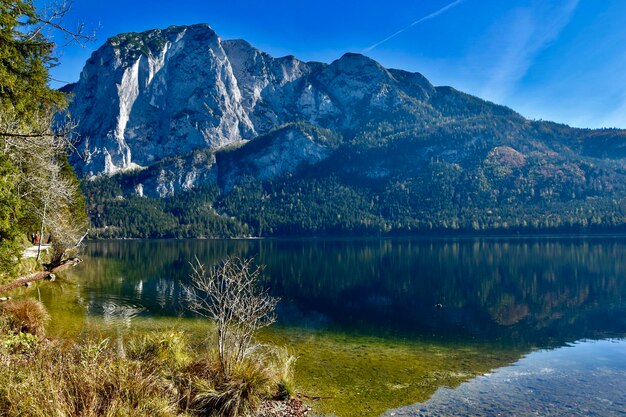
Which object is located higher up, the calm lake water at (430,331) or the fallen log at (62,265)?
the fallen log at (62,265)

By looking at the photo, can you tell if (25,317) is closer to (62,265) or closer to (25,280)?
(25,280)

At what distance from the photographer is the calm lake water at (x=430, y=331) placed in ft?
51.8

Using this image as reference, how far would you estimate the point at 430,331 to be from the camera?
27578 mm

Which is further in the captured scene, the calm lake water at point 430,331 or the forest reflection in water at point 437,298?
the forest reflection in water at point 437,298

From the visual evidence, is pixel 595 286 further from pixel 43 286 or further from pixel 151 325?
pixel 43 286

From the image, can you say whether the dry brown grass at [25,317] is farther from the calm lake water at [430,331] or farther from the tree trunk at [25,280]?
the tree trunk at [25,280]

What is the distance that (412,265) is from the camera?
71.4 metres

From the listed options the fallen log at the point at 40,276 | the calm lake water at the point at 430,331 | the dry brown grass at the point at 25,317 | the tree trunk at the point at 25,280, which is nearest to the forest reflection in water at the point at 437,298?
the calm lake water at the point at 430,331


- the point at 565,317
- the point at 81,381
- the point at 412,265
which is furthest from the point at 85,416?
the point at 412,265

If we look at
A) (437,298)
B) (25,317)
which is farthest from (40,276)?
(437,298)

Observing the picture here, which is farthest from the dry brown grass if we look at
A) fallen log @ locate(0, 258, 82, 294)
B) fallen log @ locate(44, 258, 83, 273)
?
fallen log @ locate(44, 258, 83, 273)

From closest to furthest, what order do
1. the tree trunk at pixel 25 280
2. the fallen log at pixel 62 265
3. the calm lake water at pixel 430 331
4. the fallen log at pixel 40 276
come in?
1. the calm lake water at pixel 430 331
2. the tree trunk at pixel 25 280
3. the fallen log at pixel 40 276
4. the fallen log at pixel 62 265

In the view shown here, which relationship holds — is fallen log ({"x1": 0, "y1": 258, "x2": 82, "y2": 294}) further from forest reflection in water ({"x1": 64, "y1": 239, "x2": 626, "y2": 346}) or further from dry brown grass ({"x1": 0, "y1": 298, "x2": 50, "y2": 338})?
dry brown grass ({"x1": 0, "y1": 298, "x2": 50, "y2": 338})

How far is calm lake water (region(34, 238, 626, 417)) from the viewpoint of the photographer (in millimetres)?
15797
